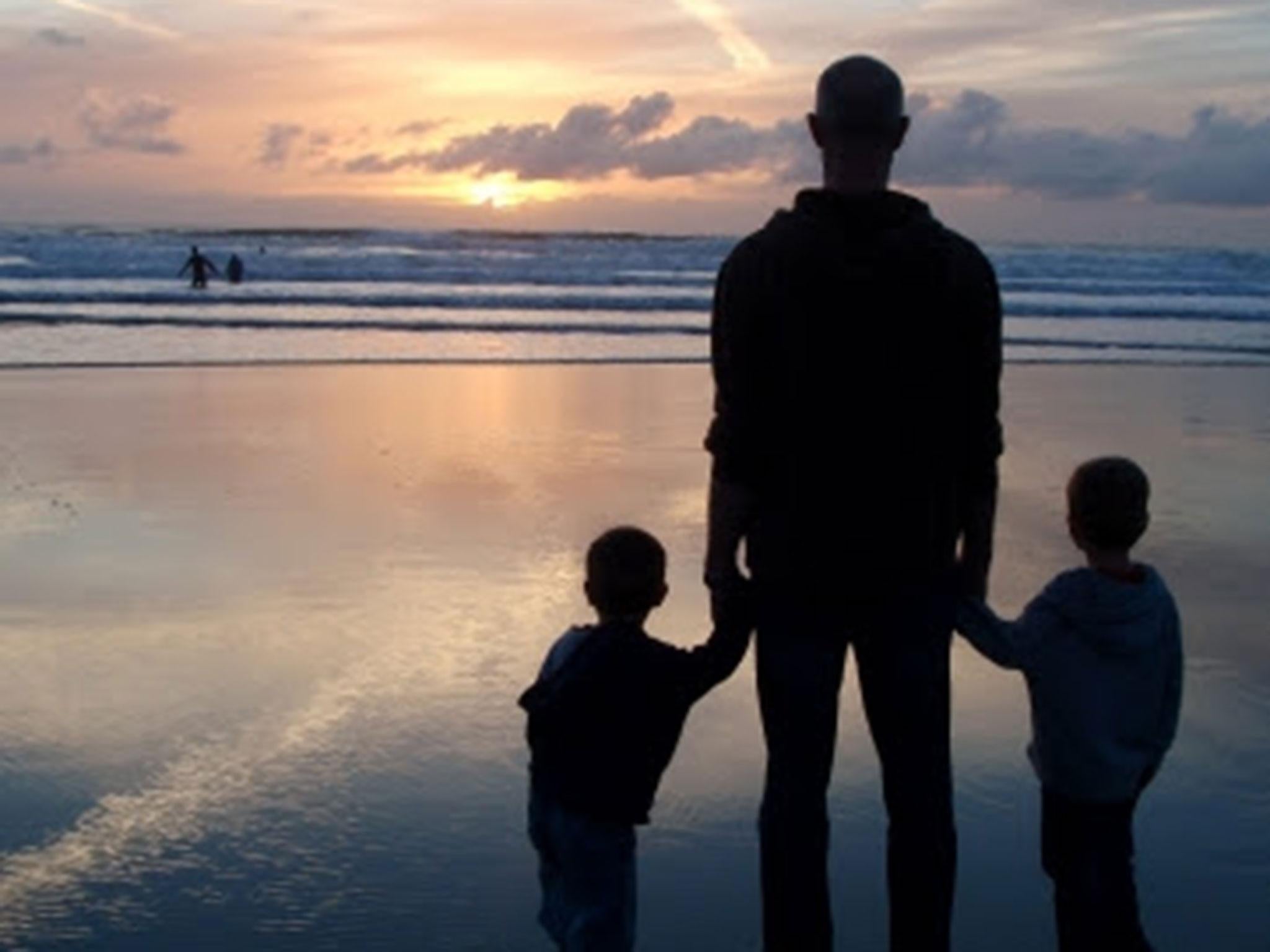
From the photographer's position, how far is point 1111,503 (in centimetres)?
367

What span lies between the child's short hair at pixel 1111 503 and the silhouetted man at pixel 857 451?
24 centimetres

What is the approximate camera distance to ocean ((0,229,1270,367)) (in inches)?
835

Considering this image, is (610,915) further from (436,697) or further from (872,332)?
(436,697)

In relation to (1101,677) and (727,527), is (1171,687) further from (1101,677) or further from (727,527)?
(727,527)

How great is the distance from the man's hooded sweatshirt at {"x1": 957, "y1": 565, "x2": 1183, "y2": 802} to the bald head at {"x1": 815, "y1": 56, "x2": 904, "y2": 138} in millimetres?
1039

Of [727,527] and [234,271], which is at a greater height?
[727,527]

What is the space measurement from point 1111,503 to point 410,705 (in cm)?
299

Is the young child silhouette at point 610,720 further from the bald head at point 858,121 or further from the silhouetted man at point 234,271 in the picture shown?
the silhouetted man at point 234,271

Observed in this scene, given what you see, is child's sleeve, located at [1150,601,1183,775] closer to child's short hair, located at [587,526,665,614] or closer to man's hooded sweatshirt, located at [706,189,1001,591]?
man's hooded sweatshirt, located at [706,189,1001,591]

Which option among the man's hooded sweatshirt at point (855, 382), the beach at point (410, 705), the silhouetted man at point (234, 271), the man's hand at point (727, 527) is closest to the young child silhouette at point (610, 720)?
the man's hand at point (727, 527)

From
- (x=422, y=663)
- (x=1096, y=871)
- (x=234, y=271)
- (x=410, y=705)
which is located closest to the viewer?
(x=1096, y=871)

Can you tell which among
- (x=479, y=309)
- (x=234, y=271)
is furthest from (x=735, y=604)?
(x=234, y=271)

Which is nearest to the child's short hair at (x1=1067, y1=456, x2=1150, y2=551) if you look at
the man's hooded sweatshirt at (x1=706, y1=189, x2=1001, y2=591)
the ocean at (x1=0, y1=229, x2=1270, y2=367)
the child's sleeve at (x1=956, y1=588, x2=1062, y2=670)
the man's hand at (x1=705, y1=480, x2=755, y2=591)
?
the child's sleeve at (x1=956, y1=588, x2=1062, y2=670)

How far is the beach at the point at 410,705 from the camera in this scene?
14.3ft
